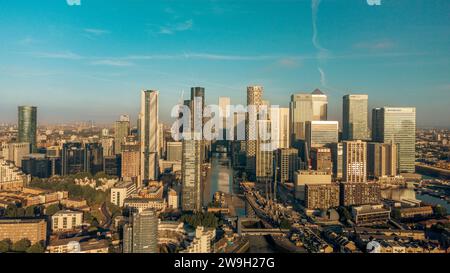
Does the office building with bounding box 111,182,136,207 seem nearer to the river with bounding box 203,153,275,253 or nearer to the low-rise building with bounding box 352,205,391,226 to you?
the river with bounding box 203,153,275,253

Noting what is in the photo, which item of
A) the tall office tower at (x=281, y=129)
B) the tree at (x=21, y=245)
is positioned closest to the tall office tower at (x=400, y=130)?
the tall office tower at (x=281, y=129)

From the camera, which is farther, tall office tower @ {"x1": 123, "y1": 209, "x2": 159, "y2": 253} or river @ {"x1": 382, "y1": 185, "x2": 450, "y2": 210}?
river @ {"x1": 382, "y1": 185, "x2": 450, "y2": 210}

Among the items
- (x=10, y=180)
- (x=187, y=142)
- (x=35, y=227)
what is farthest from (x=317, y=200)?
(x=10, y=180)

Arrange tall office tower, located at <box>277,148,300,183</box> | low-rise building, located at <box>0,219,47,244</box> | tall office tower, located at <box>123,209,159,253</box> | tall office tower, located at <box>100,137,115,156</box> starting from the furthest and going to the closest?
tall office tower, located at <box>100,137,115,156</box>, tall office tower, located at <box>277,148,300,183</box>, low-rise building, located at <box>0,219,47,244</box>, tall office tower, located at <box>123,209,159,253</box>

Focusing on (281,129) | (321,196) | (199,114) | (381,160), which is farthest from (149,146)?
(381,160)

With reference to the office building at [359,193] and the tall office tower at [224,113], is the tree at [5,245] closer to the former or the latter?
the tall office tower at [224,113]

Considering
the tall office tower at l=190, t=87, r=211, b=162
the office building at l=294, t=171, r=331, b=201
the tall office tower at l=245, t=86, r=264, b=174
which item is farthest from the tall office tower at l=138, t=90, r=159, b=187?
the office building at l=294, t=171, r=331, b=201

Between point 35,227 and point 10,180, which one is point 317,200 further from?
point 10,180

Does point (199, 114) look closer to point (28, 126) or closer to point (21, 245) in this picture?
point (28, 126)
